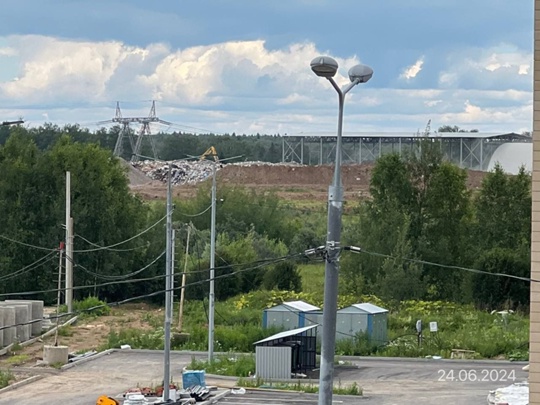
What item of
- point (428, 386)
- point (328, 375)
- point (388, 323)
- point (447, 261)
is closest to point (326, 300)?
point (328, 375)

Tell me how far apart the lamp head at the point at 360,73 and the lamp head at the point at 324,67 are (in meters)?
0.74

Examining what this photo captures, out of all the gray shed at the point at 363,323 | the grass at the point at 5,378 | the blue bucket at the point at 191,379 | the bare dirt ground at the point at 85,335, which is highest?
the gray shed at the point at 363,323

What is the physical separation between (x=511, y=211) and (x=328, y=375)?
52672mm

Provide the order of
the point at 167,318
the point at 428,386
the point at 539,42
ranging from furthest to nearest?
the point at 428,386
the point at 167,318
the point at 539,42

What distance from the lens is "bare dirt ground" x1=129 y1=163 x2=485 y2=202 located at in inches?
4552

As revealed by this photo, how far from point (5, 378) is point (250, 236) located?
129 feet

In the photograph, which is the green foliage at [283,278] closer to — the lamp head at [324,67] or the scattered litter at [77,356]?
the scattered litter at [77,356]

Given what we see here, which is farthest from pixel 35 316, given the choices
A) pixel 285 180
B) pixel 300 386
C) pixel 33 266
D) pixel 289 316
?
pixel 285 180

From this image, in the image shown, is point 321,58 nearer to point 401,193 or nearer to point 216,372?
point 216,372

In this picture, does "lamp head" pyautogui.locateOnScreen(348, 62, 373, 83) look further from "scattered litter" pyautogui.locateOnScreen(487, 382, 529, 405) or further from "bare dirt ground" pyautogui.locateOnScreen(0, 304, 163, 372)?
"bare dirt ground" pyautogui.locateOnScreen(0, 304, 163, 372)

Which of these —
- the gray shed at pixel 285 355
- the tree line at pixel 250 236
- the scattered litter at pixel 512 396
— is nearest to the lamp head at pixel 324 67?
the scattered litter at pixel 512 396

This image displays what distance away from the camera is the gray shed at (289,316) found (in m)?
42.3

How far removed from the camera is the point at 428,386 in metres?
32.8

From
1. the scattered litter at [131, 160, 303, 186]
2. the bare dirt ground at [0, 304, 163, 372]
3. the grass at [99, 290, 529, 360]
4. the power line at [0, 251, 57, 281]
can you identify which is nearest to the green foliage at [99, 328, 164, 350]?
the grass at [99, 290, 529, 360]
